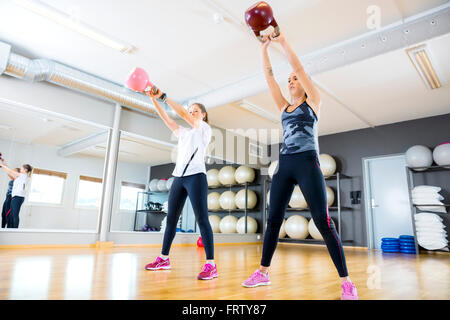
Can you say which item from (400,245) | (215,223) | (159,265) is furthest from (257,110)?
(159,265)

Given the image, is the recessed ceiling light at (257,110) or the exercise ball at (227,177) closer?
the recessed ceiling light at (257,110)

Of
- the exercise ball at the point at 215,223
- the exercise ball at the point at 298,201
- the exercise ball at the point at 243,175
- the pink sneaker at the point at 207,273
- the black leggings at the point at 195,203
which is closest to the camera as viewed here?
the pink sneaker at the point at 207,273

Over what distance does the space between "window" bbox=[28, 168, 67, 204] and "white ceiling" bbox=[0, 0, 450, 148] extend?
306 cm

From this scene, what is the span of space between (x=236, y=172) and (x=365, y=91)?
10.4 ft

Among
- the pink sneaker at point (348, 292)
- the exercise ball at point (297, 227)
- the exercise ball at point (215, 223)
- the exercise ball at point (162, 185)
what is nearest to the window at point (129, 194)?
the exercise ball at point (162, 185)

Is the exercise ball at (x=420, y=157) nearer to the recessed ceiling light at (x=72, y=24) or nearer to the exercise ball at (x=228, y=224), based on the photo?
the exercise ball at (x=228, y=224)

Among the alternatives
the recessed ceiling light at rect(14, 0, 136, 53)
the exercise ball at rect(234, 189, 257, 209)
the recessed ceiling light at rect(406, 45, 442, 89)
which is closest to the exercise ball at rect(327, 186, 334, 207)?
the exercise ball at rect(234, 189, 257, 209)

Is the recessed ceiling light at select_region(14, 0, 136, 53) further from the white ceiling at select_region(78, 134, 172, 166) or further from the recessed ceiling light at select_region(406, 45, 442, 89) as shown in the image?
the recessed ceiling light at select_region(406, 45, 442, 89)

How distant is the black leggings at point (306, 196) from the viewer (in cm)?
147

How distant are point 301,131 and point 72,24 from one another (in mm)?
3055

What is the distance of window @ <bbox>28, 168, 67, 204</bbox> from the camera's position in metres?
6.05

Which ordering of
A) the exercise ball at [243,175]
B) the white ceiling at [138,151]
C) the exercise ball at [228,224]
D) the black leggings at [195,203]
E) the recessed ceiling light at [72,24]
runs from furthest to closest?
1. the exercise ball at [243,175]
2. the exercise ball at [228,224]
3. the white ceiling at [138,151]
4. the recessed ceiling light at [72,24]
5. the black leggings at [195,203]

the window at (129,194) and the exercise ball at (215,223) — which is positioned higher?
the window at (129,194)
